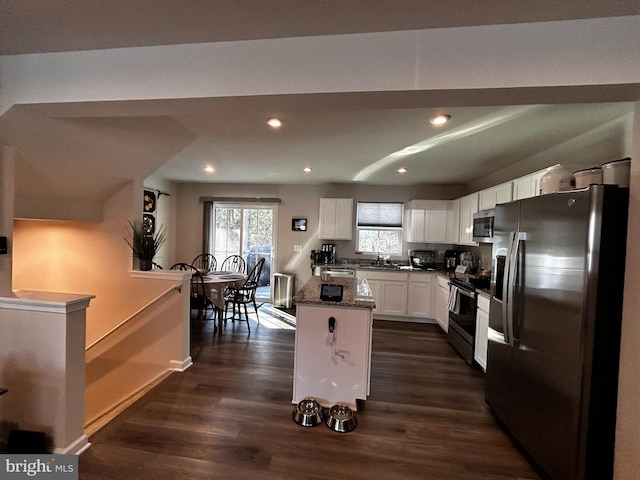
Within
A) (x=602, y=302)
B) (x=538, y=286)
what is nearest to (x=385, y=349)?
(x=538, y=286)

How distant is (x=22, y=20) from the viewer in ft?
4.50

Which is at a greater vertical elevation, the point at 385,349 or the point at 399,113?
the point at 399,113

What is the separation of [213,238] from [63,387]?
421 cm

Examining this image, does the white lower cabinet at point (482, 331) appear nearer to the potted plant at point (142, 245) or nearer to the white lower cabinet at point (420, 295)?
the white lower cabinet at point (420, 295)

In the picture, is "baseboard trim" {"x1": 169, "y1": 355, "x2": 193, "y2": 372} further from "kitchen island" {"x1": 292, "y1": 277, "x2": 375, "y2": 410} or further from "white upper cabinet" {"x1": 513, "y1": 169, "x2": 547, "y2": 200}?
"white upper cabinet" {"x1": 513, "y1": 169, "x2": 547, "y2": 200}

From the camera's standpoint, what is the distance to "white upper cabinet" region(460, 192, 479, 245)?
4.05m

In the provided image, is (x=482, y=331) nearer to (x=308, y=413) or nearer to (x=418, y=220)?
(x=308, y=413)

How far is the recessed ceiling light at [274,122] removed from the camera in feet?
7.82

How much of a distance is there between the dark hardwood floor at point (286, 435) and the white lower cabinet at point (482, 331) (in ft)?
0.61

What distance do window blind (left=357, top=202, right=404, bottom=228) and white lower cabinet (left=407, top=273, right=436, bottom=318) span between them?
1.20m

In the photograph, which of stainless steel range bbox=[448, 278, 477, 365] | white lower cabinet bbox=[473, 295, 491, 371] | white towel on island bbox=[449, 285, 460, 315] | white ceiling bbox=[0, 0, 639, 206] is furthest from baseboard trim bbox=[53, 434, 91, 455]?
white towel on island bbox=[449, 285, 460, 315]

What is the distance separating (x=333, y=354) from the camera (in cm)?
228

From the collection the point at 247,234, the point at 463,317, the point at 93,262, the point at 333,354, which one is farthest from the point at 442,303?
the point at 93,262

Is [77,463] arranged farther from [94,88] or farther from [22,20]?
[22,20]
